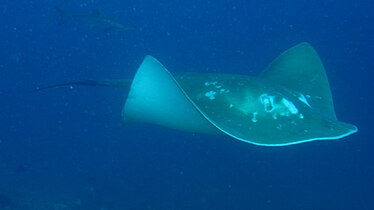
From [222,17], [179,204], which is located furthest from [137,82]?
[222,17]

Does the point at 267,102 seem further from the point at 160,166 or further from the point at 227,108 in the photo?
the point at 160,166

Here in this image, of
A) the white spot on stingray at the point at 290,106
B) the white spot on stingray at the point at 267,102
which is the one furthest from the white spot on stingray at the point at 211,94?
the white spot on stingray at the point at 290,106

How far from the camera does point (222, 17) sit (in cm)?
7394

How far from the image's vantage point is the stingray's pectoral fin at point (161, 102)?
3500 mm

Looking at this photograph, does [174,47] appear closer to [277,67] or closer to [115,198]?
[115,198]

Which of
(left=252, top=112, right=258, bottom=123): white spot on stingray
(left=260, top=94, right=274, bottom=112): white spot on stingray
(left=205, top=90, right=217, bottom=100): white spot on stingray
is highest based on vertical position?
(left=205, top=90, right=217, bottom=100): white spot on stingray

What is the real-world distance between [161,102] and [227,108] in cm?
77

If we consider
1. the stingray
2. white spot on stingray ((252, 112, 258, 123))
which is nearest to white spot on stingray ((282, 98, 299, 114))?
the stingray

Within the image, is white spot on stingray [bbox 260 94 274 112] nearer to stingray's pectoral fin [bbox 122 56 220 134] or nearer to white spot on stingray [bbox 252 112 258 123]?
white spot on stingray [bbox 252 112 258 123]

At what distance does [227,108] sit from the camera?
407 centimetres

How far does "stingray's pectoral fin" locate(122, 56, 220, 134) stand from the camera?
3.50m

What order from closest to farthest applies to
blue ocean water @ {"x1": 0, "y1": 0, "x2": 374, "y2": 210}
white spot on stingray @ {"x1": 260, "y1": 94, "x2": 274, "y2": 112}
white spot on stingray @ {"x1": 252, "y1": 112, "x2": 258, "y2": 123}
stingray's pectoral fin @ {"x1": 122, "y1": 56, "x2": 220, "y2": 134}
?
stingray's pectoral fin @ {"x1": 122, "y1": 56, "x2": 220, "y2": 134}
white spot on stingray @ {"x1": 252, "y1": 112, "x2": 258, "y2": 123}
white spot on stingray @ {"x1": 260, "y1": 94, "x2": 274, "y2": 112}
blue ocean water @ {"x1": 0, "y1": 0, "x2": 374, "y2": 210}

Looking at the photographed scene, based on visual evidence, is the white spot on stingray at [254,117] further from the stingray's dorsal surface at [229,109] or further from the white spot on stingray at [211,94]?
the white spot on stingray at [211,94]

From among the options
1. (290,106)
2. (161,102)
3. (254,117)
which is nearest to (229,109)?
(254,117)
